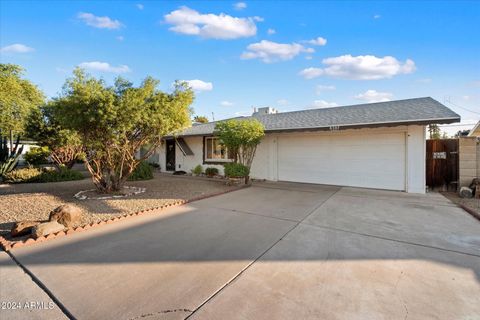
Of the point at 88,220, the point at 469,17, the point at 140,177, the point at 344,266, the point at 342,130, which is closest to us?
the point at 344,266

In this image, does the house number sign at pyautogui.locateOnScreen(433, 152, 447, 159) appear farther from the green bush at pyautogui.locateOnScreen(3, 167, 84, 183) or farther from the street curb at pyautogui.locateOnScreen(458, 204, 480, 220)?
the green bush at pyautogui.locateOnScreen(3, 167, 84, 183)

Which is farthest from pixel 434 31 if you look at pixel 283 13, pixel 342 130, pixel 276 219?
pixel 276 219

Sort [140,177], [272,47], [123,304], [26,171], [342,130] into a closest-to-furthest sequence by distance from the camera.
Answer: [123,304], [342,130], [26,171], [140,177], [272,47]

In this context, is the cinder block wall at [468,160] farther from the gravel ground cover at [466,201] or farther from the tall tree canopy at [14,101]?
the tall tree canopy at [14,101]

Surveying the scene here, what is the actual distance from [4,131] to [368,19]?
1551cm

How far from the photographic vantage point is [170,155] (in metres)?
16.3

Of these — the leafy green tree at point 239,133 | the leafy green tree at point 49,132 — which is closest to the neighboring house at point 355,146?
the leafy green tree at point 239,133

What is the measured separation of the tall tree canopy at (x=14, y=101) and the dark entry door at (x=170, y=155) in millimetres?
7207

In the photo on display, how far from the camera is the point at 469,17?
7992 mm

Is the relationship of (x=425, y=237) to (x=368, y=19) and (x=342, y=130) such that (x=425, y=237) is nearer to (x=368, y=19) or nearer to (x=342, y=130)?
(x=342, y=130)

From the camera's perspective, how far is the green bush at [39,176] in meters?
10.1

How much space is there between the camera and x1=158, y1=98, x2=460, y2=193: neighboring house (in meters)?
8.47

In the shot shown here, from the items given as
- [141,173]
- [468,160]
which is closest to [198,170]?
[141,173]

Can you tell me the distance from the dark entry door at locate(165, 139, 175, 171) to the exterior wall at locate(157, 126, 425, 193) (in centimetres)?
46
